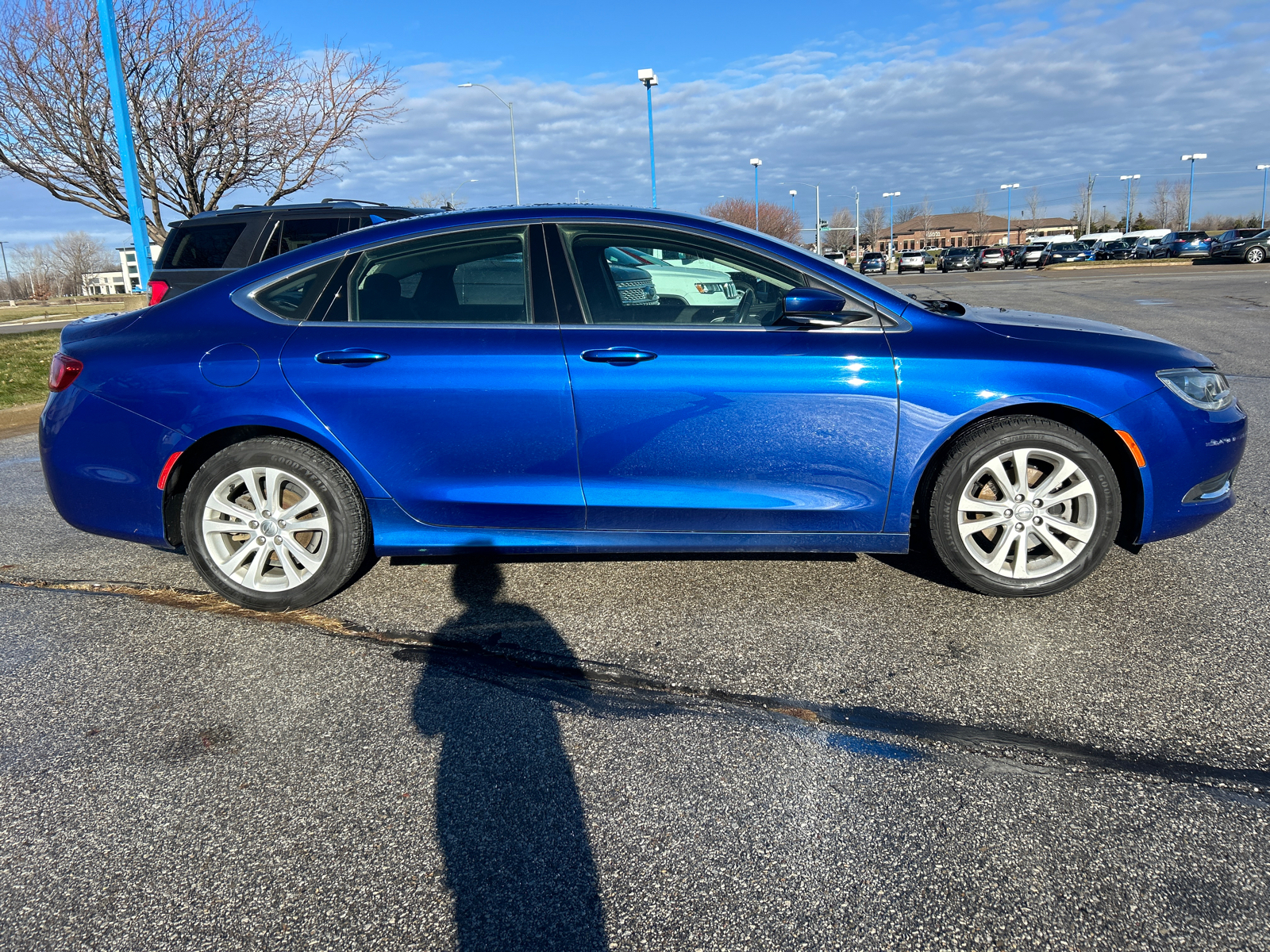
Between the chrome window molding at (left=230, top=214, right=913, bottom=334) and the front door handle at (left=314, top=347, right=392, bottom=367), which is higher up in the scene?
the chrome window molding at (left=230, top=214, right=913, bottom=334)

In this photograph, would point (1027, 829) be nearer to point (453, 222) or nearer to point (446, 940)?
point (446, 940)

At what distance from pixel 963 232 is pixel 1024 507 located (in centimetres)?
15235

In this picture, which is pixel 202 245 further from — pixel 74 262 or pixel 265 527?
pixel 74 262

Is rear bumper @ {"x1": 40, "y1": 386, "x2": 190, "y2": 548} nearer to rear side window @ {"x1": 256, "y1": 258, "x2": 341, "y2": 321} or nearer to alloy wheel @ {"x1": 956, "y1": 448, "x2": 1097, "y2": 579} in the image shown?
rear side window @ {"x1": 256, "y1": 258, "x2": 341, "y2": 321}

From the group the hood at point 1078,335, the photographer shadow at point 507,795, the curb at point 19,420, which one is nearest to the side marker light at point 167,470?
the photographer shadow at point 507,795

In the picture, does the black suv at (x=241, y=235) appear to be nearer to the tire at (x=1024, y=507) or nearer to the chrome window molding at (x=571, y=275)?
the chrome window molding at (x=571, y=275)

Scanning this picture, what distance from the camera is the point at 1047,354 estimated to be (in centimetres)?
371

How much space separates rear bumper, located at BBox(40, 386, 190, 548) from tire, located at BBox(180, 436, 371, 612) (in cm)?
16

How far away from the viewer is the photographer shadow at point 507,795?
6.79 ft

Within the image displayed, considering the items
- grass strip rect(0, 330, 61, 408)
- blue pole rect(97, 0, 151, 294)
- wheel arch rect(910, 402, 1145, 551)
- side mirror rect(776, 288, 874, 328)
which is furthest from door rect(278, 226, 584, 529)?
blue pole rect(97, 0, 151, 294)

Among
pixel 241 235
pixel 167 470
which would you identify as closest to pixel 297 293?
pixel 167 470

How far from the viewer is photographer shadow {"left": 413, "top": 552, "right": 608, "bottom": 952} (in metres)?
2.07

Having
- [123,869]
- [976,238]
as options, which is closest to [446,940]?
[123,869]

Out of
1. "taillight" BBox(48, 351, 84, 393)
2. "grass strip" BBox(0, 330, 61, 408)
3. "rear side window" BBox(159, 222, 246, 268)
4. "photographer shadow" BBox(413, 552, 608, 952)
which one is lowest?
"photographer shadow" BBox(413, 552, 608, 952)
